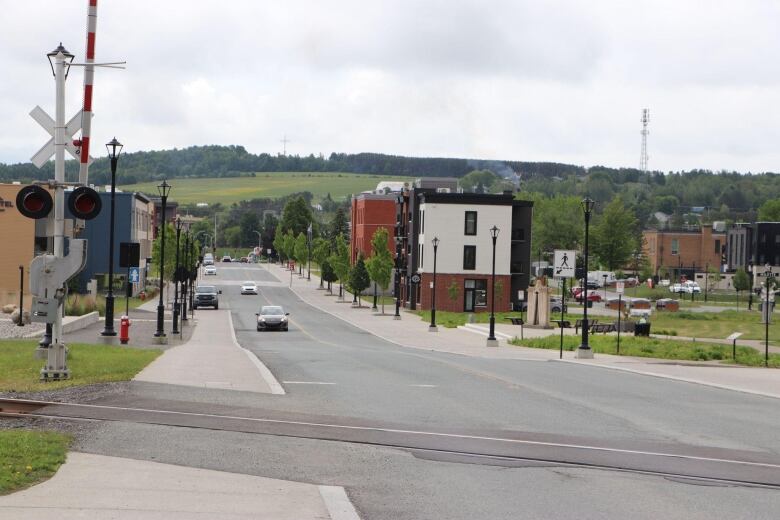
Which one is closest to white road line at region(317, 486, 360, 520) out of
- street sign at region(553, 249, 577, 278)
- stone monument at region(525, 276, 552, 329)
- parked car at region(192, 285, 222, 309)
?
street sign at region(553, 249, 577, 278)

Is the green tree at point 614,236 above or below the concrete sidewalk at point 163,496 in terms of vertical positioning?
above

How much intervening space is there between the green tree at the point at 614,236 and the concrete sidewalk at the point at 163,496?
435 feet

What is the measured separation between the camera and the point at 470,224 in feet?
291

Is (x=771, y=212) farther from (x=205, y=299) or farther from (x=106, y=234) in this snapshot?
(x=205, y=299)

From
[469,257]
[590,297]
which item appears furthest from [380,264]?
[590,297]

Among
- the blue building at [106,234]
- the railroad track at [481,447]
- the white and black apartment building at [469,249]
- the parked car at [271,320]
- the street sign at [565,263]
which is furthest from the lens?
the blue building at [106,234]

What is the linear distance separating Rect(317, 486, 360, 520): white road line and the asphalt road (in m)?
0.15

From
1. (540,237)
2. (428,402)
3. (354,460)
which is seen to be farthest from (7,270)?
(540,237)

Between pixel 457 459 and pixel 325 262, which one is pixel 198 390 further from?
pixel 325 262

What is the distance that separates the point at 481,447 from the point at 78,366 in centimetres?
1095

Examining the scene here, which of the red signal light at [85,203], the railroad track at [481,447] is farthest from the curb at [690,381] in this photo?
the red signal light at [85,203]

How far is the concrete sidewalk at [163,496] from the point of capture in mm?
9430

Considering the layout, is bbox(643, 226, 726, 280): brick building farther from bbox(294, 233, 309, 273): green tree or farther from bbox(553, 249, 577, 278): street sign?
bbox(553, 249, 577, 278): street sign

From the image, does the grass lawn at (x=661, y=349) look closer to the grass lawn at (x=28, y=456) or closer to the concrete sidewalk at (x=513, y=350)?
the concrete sidewalk at (x=513, y=350)
